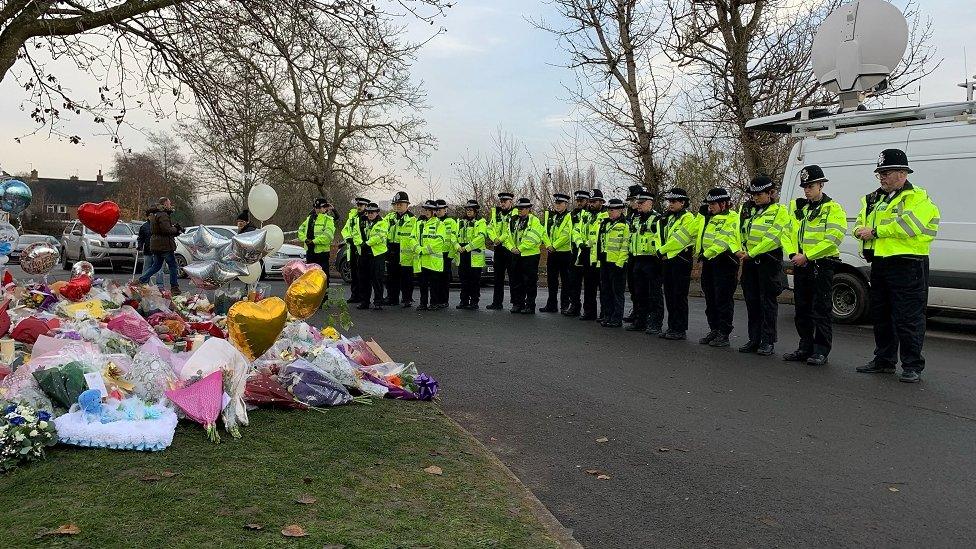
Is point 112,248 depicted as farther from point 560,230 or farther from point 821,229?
point 821,229

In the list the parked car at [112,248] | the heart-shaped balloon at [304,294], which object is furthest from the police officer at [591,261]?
the parked car at [112,248]

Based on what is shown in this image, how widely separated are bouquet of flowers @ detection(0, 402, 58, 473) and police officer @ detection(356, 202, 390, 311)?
10166 mm

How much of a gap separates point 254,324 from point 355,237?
944 cm

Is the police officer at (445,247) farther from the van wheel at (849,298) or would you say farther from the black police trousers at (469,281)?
the van wheel at (849,298)

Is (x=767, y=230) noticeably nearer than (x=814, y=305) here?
No

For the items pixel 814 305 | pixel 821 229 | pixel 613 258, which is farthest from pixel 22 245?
pixel 821 229

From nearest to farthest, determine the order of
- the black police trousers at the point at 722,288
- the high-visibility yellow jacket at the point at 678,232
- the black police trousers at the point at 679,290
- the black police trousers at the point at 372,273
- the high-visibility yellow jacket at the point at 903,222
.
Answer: the high-visibility yellow jacket at the point at 903,222 → the black police trousers at the point at 722,288 → the high-visibility yellow jacket at the point at 678,232 → the black police trousers at the point at 679,290 → the black police trousers at the point at 372,273

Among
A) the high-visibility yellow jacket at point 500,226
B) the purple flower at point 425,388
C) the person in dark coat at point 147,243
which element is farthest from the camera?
the person in dark coat at point 147,243

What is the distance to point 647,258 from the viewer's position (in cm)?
1147

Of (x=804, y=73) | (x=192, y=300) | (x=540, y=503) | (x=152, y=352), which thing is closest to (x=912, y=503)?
(x=540, y=503)

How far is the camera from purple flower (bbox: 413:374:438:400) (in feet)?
22.0

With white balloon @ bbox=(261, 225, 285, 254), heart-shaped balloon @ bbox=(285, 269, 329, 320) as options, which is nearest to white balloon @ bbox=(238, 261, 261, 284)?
white balloon @ bbox=(261, 225, 285, 254)

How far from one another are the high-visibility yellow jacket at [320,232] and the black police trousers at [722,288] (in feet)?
24.2

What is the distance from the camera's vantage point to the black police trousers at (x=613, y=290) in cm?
1223
